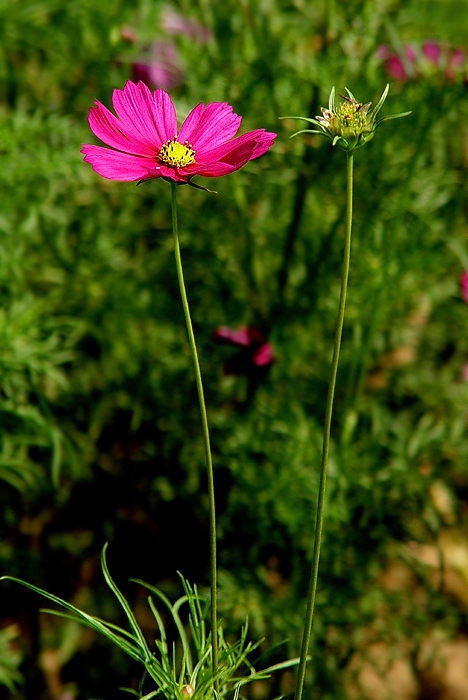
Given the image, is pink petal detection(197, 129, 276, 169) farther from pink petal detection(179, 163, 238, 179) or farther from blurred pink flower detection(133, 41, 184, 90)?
blurred pink flower detection(133, 41, 184, 90)

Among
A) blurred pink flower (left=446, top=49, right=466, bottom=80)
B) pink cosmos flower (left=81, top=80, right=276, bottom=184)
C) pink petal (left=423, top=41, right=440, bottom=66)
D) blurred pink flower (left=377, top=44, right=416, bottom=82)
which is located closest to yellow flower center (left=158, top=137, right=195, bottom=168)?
pink cosmos flower (left=81, top=80, right=276, bottom=184)

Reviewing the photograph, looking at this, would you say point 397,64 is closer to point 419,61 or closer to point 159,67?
point 419,61

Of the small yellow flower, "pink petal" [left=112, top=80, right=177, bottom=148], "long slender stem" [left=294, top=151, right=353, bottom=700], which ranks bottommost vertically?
"long slender stem" [left=294, top=151, right=353, bottom=700]

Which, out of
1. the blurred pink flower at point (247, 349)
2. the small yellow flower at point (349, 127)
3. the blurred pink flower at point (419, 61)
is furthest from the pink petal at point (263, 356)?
the small yellow flower at point (349, 127)

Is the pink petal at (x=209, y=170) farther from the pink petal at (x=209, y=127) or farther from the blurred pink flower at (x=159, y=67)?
the blurred pink flower at (x=159, y=67)

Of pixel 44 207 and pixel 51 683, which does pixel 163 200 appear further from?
pixel 51 683
